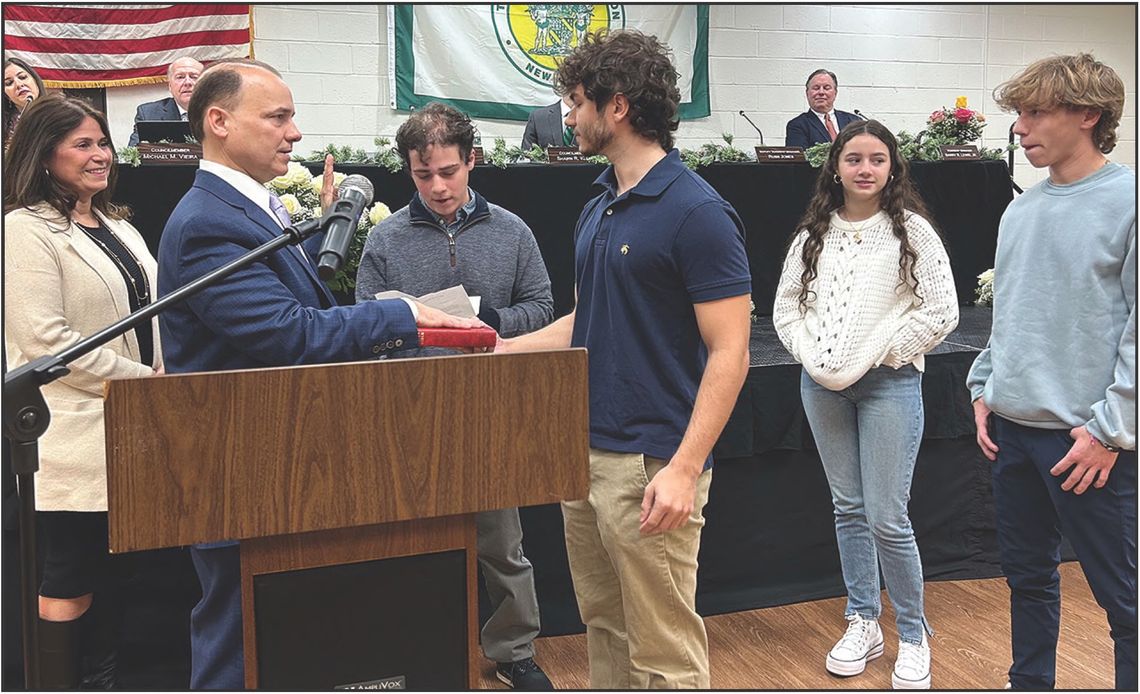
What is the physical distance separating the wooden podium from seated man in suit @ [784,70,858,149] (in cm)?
504

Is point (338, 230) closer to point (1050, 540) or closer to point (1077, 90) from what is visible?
point (1077, 90)

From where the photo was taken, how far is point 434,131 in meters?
2.21

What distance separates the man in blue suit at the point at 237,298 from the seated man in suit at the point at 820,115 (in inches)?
189

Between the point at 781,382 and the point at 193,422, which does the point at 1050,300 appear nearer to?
the point at 781,382

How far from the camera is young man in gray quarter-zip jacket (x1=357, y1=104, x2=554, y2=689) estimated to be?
7.36ft

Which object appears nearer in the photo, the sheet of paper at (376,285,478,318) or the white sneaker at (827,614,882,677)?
the sheet of paper at (376,285,478,318)

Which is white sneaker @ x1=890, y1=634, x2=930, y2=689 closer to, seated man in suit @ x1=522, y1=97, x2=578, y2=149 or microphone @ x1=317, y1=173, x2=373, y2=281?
microphone @ x1=317, y1=173, x2=373, y2=281

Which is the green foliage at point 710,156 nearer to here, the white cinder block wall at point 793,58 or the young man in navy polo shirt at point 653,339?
the young man in navy polo shirt at point 653,339

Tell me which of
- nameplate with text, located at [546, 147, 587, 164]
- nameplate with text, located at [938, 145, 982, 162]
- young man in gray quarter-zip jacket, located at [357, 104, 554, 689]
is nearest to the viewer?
young man in gray quarter-zip jacket, located at [357, 104, 554, 689]

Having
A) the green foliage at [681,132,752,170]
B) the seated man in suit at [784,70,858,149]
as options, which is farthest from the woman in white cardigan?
the seated man in suit at [784,70,858,149]

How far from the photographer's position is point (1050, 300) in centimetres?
180

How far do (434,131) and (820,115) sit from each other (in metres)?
4.45

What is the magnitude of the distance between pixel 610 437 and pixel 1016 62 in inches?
272

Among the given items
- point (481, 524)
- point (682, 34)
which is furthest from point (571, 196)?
point (682, 34)
